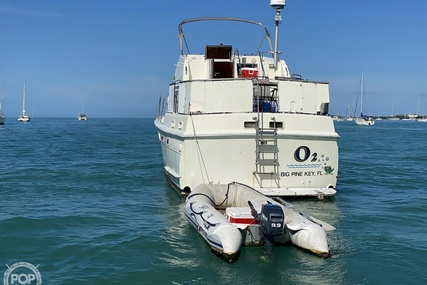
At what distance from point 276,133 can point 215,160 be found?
1840 mm

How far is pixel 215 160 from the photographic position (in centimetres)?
1258

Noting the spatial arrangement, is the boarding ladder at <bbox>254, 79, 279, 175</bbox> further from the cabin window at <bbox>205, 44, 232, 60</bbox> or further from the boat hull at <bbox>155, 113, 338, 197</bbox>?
the cabin window at <bbox>205, 44, 232, 60</bbox>

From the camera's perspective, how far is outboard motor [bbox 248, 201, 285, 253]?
8.41 meters

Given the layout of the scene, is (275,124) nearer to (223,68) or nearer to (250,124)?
(250,124)

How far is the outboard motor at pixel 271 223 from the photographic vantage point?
841 cm

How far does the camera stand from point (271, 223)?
8406 mm
